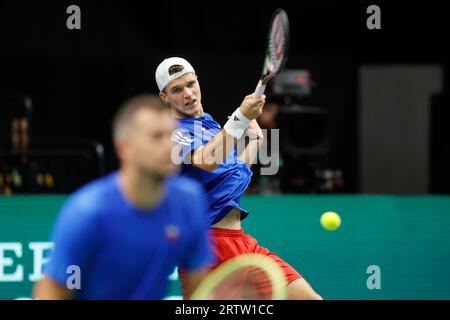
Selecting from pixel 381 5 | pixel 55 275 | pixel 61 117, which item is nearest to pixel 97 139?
pixel 61 117

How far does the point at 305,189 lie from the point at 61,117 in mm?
2825

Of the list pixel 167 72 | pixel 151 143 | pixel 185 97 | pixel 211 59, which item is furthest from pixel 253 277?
pixel 211 59

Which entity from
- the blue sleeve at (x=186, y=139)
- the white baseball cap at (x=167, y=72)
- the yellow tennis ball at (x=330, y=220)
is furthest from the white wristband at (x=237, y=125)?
the yellow tennis ball at (x=330, y=220)

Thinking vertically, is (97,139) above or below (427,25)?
below

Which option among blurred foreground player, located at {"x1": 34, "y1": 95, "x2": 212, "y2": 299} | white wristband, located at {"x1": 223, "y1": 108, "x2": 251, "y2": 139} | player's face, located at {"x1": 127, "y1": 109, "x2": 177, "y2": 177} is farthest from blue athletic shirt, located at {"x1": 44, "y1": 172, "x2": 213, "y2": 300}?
white wristband, located at {"x1": 223, "y1": 108, "x2": 251, "y2": 139}

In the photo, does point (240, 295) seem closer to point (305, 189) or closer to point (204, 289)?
point (204, 289)

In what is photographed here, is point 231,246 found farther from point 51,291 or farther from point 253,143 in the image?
point 51,291

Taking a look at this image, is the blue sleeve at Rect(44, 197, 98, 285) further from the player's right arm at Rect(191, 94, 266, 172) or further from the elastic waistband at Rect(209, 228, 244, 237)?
the elastic waistband at Rect(209, 228, 244, 237)

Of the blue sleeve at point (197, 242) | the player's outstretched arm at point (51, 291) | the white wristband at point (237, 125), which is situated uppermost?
the white wristband at point (237, 125)

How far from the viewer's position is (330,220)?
6.54 m

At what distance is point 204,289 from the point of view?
414cm

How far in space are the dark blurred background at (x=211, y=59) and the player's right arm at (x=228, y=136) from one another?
13.8 ft

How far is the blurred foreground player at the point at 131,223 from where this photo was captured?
10.9 feet

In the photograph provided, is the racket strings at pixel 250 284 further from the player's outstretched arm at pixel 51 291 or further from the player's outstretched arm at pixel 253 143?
the player's outstretched arm at pixel 51 291
